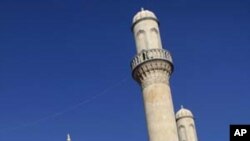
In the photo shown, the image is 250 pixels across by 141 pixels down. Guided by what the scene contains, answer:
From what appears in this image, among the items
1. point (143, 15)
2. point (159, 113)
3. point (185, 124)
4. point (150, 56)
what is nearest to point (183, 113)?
point (185, 124)

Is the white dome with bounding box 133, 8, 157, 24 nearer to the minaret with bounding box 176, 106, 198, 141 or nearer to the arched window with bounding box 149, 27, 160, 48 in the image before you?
the arched window with bounding box 149, 27, 160, 48

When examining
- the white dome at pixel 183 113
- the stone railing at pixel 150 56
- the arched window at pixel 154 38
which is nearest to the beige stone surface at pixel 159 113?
the stone railing at pixel 150 56

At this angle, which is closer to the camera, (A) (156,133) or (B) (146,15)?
(A) (156,133)

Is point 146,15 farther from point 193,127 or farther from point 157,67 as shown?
point 193,127

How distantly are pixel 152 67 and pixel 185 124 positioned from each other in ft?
45.3

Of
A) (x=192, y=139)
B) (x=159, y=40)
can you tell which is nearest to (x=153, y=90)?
(x=159, y=40)

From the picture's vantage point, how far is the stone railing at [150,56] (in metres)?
33.4

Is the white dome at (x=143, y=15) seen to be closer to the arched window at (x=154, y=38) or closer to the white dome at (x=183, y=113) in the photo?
the arched window at (x=154, y=38)

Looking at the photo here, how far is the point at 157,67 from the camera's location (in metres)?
33.4

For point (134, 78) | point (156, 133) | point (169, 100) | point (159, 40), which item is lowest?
point (156, 133)

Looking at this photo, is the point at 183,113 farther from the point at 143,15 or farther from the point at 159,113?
the point at 159,113

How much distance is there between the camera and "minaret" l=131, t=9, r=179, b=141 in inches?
1239

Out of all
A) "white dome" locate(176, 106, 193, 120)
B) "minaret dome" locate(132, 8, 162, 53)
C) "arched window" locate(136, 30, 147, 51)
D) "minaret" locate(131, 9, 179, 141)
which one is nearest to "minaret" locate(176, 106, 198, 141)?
"white dome" locate(176, 106, 193, 120)

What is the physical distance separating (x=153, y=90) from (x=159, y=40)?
4.05 m
